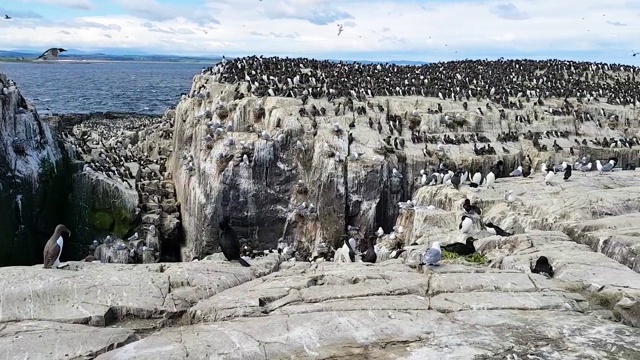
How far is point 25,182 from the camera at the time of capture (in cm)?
2088

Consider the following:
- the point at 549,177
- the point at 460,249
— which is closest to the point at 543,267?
the point at 460,249

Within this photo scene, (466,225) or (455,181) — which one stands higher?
(455,181)

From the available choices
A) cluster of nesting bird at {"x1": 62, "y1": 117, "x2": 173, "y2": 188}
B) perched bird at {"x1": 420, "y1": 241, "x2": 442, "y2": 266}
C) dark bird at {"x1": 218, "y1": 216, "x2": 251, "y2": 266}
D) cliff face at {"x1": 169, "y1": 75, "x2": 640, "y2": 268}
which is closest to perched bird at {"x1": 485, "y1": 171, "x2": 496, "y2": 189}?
cliff face at {"x1": 169, "y1": 75, "x2": 640, "y2": 268}

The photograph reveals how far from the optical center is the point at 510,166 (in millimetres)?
25234

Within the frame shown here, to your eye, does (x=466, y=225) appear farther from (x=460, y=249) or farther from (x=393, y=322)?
(x=393, y=322)

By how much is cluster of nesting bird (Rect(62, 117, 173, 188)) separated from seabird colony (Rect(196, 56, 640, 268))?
→ 648 cm

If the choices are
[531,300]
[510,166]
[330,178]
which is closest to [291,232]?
[330,178]

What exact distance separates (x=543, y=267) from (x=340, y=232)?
1253 cm

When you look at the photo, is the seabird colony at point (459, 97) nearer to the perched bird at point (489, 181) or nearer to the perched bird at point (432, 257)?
the perched bird at point (489, 181)

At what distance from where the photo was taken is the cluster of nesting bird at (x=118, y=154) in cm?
2666

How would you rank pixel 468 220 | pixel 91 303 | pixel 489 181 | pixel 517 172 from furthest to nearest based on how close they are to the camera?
pixel 517 172
pixel 489 181
pixel 468 220
pixel 91 303

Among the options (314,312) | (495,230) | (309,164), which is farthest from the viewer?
(309,164)

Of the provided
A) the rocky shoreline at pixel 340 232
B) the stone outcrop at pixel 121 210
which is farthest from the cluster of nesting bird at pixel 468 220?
the stone outcrop at pixel 121 210

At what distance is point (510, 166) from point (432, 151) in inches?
145
